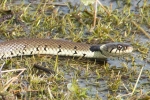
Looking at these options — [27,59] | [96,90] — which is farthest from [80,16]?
[96,90]

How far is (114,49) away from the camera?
26.3ft

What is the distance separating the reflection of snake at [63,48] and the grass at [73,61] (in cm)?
16

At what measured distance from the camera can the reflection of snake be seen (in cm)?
799

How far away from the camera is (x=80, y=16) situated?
30.4ft

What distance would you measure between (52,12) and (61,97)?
135 inches

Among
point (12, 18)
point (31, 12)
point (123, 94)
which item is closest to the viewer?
point (123, 94)

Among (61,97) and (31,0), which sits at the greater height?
(31,0)

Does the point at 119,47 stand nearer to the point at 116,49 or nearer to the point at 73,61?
the point at 116,49

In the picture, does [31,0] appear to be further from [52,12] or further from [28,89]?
[28,89]

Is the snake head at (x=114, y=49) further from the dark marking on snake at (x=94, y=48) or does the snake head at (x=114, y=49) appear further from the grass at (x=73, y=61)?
the grass at (x=73, y=61)

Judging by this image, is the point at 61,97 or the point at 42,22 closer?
the point at 61,97

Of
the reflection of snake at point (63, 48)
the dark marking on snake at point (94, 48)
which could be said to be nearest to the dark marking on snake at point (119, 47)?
the reflection of snake at point (63, 48)

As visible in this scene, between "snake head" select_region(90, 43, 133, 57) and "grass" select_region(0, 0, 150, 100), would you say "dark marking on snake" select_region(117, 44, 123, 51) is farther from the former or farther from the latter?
"grass" select_region(0, 0, 150, 100)

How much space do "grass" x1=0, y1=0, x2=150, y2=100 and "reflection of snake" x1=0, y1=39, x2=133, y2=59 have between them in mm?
160
